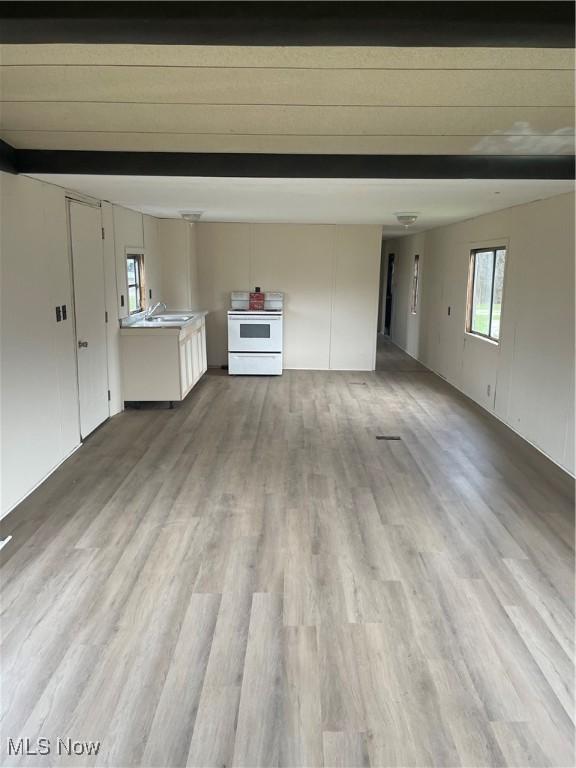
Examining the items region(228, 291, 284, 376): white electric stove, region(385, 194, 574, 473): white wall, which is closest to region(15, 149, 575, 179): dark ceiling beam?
region(385, 194, 574, 473): white wall

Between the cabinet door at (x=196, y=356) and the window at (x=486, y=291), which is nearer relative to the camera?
the window at (x=486, y=291)

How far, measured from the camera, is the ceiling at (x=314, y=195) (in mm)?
3637

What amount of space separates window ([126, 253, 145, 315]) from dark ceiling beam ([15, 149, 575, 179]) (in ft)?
8.77

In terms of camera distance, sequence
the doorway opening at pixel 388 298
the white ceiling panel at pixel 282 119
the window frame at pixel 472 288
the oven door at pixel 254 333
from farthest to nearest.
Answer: the doorway opening at pixel 388 298, the oven door at pixel 254 333, the window frame at pixel 472 288, the white ceiling panel at pixel 282 119

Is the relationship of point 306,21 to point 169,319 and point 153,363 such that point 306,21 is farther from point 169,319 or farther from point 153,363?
point 169,319

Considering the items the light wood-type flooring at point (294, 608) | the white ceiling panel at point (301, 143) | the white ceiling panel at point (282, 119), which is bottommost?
the light wood-type flooring at point (294, 608)

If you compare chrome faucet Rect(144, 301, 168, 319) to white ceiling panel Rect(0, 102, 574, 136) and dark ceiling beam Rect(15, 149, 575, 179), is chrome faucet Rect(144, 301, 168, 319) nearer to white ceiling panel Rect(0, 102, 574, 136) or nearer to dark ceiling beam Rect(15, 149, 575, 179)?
dark ceiling beam Rect(15, 149, 575, 179)

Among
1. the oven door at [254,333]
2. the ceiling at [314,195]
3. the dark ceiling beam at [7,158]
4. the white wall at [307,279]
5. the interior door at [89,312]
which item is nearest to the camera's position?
the dark ceiling beam at [7,158]

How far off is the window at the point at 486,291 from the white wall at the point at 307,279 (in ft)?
5.66

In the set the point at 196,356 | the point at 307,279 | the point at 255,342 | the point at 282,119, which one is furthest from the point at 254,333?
the point at 282,119

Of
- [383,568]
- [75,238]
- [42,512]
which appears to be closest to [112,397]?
[75,238]

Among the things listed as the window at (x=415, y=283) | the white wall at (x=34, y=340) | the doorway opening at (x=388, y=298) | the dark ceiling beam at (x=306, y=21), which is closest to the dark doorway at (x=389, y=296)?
the doorway opening at (x=388, y=298)

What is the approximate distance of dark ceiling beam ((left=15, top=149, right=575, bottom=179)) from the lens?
3.36m

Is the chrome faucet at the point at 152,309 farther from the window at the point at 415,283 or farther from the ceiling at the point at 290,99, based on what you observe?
the window at the point at 415,283
